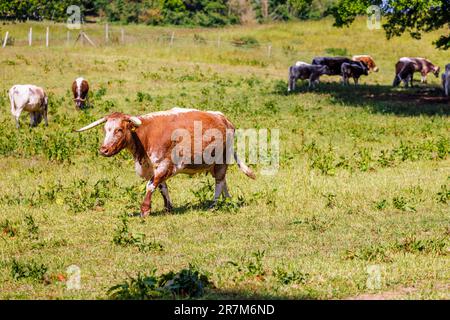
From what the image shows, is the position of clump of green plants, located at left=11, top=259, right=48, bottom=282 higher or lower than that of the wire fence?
lower

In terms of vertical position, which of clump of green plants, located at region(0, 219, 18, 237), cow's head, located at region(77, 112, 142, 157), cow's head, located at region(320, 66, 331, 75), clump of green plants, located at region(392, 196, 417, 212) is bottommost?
clump of green plants, located at region(0, 219, 18, 237)

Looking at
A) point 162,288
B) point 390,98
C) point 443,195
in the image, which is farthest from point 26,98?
point 162,288

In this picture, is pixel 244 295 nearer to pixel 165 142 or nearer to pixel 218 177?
pixel 165 142

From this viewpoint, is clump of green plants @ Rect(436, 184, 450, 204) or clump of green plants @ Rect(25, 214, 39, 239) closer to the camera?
clump of green plants @ Rect(25, 214, 39, 239)

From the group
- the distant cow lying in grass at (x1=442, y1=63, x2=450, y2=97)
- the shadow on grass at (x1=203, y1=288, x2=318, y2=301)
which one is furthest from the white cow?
the shadow on grass at (x1=203, y1=288, x2=318, y2=301)

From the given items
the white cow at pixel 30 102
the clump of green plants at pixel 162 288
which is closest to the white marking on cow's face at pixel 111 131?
the clump of green plants at pixel 162 288

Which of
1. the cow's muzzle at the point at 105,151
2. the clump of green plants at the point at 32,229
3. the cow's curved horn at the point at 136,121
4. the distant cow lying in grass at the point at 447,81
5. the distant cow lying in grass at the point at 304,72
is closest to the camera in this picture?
the clump of green plants at the point at 32,229

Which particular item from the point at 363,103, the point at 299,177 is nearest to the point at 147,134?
the point at 299,177

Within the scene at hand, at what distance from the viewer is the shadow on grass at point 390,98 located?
29.6 m

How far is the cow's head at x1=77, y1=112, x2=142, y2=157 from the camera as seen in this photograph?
43.4 feet

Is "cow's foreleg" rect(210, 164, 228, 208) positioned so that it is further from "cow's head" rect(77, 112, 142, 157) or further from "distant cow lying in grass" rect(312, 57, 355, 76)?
"distant cow lying in grass" rect(312, 57, 355, 76)

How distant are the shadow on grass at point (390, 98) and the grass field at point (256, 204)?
147 millimetres

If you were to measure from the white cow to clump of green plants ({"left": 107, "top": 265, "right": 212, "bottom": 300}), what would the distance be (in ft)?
60.9

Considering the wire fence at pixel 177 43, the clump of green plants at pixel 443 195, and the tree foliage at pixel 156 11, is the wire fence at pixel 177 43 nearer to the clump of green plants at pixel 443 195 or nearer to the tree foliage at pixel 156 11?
the tree foliage at pixel 156 11
